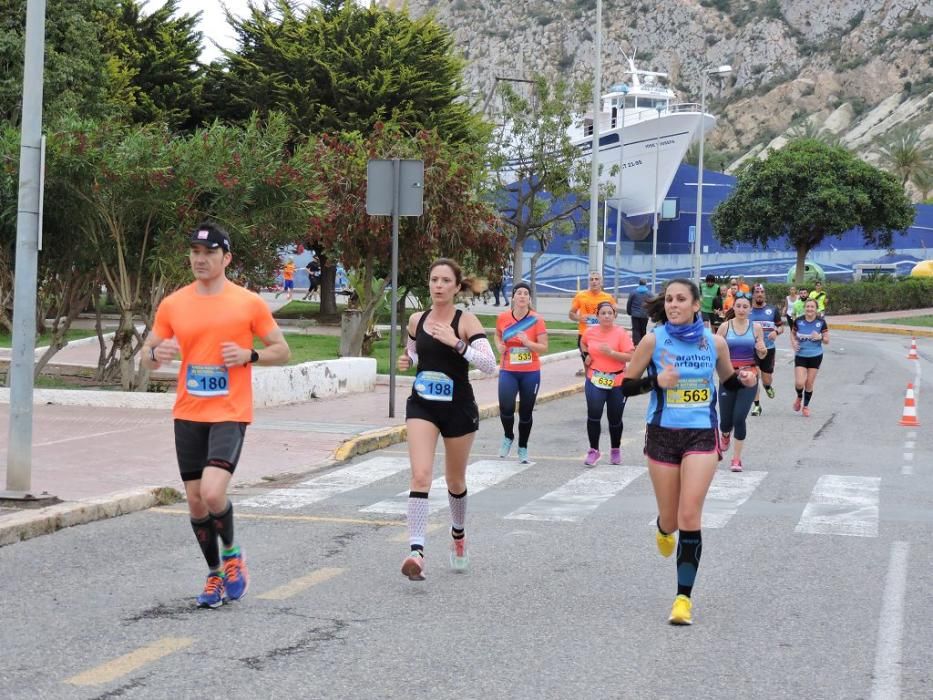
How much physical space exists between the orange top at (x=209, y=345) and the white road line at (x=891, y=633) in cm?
318

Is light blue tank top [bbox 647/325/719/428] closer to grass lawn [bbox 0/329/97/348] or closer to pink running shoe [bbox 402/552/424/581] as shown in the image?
pink running shoe [bbox 402/552/424/581]

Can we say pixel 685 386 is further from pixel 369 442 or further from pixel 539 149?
pixel 539 149

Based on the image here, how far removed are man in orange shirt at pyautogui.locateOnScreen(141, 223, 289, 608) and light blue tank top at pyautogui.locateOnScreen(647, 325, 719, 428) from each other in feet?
6.51

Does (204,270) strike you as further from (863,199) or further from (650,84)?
(650,84)

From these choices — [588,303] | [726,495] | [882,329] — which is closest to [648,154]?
[882,329]

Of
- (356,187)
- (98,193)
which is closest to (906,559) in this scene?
(98,193)

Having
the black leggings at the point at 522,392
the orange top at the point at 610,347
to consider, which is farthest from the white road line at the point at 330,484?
the orange top at the point at 610,347

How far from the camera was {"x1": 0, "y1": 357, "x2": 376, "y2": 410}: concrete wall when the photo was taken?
52.2 ft

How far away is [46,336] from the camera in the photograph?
1108 inches

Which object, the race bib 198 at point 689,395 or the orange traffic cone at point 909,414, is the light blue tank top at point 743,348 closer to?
the orange traffic cone at point 909,414

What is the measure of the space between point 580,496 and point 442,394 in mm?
3751

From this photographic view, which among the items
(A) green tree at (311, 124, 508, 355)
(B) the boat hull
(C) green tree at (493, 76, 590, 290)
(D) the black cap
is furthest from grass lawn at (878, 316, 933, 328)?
(D) the black cap

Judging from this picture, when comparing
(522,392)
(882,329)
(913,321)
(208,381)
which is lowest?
(522,392)

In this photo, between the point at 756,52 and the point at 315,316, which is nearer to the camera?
the point at 315,316
